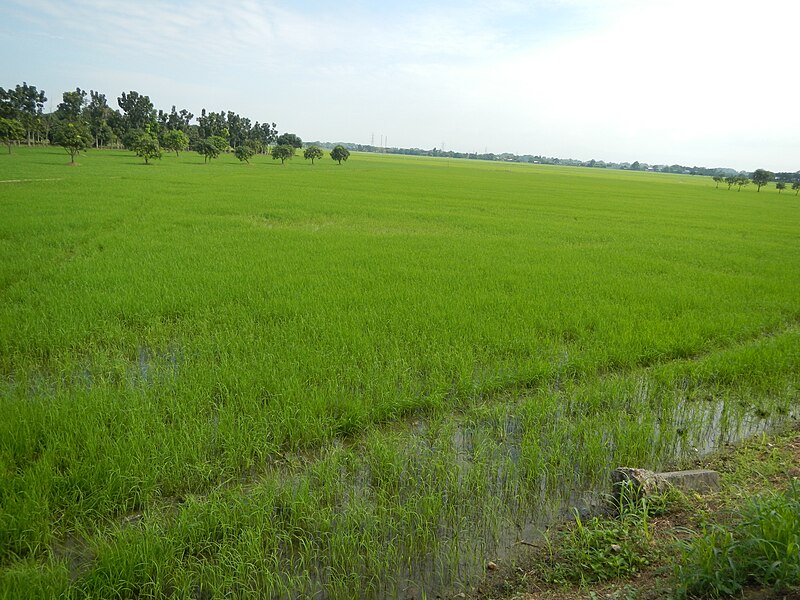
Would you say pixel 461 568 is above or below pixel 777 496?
below

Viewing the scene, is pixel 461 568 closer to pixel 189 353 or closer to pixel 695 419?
pixel 695 419

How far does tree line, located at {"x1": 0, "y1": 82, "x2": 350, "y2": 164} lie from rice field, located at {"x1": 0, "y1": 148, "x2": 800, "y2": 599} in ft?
116

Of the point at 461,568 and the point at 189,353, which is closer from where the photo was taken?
the point at 461,568

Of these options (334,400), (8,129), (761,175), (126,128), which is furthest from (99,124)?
(761,175)

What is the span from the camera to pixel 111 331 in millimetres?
5996

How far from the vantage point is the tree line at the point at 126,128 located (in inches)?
1550

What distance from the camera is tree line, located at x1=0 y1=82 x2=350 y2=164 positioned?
39.4 metres

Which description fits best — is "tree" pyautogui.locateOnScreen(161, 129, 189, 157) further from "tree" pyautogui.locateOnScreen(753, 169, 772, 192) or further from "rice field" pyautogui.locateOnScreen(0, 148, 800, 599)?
"tree" pyautogui.locateOnScreen(753, 169, 772, 192)

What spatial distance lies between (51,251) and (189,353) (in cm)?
649

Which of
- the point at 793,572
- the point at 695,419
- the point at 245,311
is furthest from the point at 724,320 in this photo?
the point at 245,311

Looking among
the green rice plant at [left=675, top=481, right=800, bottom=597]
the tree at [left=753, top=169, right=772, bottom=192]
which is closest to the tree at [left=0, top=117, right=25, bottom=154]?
the green rice plant at [left=675, top=481, right=800, bottom=597]

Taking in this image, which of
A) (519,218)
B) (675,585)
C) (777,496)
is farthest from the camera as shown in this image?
(519,218)

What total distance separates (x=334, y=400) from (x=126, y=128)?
68.4m

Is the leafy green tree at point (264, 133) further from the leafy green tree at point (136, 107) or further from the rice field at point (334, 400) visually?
the rice field at point (334, 400)
